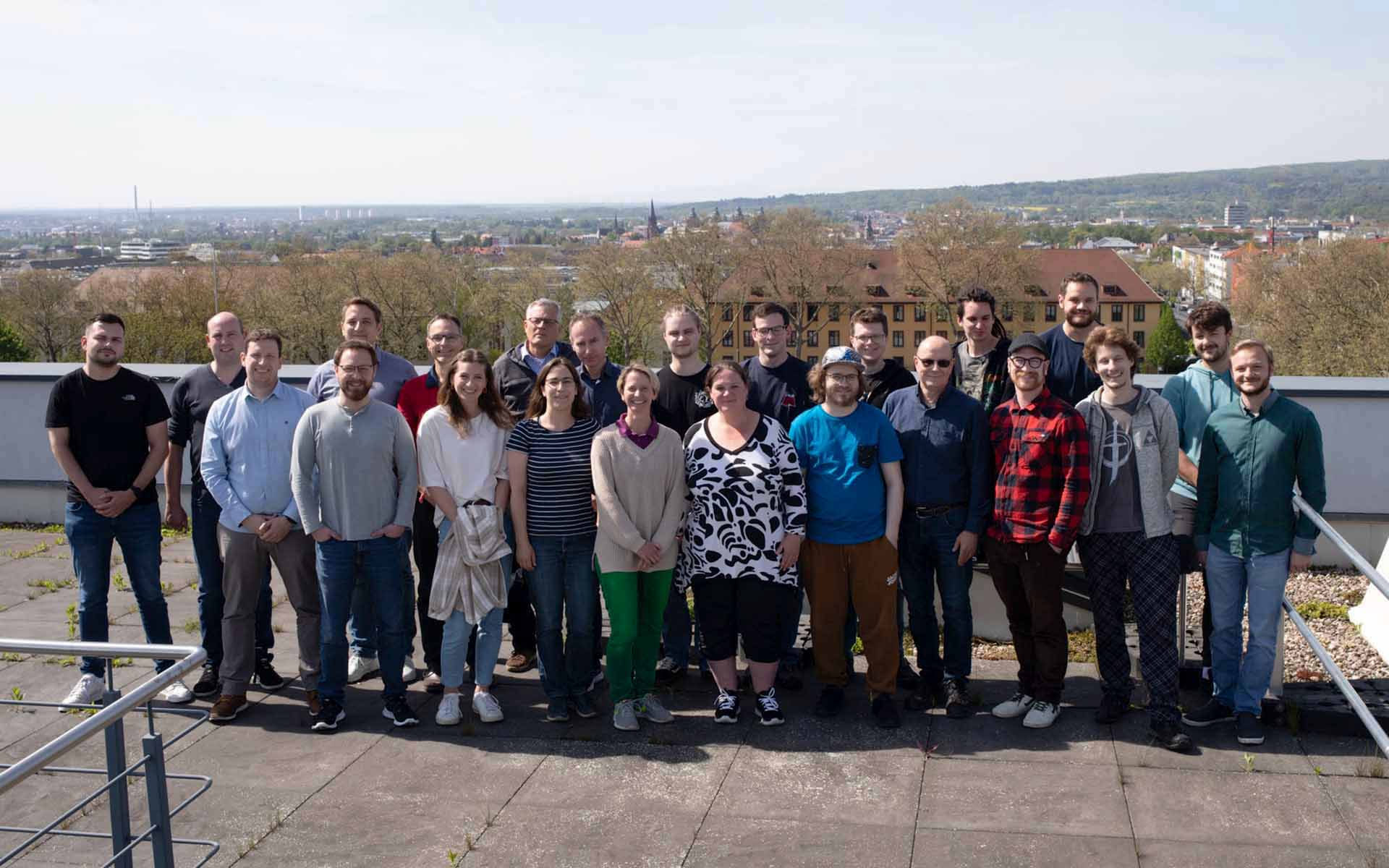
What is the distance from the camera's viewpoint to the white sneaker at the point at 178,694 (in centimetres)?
534

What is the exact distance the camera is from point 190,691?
17.6ft

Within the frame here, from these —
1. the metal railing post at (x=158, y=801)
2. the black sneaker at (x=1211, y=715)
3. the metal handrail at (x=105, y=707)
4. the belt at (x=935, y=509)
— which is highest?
the metal handrail at (x=105, y=707)

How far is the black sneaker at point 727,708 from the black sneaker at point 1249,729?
6.55ft

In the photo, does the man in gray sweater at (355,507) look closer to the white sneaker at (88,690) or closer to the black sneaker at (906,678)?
the white sneaker at (88,690)

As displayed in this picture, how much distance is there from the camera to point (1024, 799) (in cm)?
417

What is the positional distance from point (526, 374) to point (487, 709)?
1.55 metres

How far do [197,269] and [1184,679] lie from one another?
70.3 m

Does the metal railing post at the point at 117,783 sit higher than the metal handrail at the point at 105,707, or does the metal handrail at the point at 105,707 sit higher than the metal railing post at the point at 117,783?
the metal handrail at the point at 105,707

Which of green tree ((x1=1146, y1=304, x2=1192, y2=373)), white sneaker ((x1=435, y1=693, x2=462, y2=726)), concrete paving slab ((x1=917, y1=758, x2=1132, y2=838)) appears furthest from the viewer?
green tree ((x1=1146, y1=304, x2=1192, y2=373))

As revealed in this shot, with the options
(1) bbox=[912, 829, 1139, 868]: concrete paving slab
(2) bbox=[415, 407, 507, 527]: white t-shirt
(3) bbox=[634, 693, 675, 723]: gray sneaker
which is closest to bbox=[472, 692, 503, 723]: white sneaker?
(3) bbox=[634, 693, 675, 723]: gray sneaker

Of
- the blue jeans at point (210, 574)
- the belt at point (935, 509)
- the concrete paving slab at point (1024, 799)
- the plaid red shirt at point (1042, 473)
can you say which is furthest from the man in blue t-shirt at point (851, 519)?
the blue jeans at point (210, 574)

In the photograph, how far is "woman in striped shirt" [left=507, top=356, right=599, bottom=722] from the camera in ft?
16.2

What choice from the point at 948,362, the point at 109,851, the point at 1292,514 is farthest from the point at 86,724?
the point at 1292,514

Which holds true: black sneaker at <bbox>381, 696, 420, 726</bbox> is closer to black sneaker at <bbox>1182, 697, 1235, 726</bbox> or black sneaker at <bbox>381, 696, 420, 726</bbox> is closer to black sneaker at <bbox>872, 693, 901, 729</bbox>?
black sneaker at <bbox>872, 693, 901, 729</bbox>
